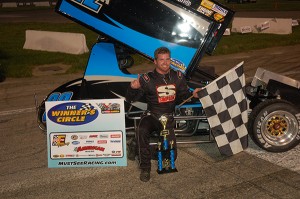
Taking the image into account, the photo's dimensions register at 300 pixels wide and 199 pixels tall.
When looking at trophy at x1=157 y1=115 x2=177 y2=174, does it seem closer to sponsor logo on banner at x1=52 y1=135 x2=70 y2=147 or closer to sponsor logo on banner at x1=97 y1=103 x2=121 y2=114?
sponsor logo on banner at x1=97 y1=103 x2=121 y2=114

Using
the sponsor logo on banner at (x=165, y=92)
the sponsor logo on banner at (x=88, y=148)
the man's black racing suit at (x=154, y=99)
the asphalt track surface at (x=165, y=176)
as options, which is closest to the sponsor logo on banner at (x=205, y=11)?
the man's black racing suit at (x=154, y=99)

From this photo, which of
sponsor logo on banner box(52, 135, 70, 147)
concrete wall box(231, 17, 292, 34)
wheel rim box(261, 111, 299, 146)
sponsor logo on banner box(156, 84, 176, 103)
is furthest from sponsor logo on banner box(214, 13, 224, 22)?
concrete wall box(231, 17, 292, 34)

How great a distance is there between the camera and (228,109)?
480 centimetres

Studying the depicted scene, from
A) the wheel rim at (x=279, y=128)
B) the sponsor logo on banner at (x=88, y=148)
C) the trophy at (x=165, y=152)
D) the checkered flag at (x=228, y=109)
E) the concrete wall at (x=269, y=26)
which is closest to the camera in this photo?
the trophy at (x=165, y=152)

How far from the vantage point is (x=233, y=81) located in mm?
4750

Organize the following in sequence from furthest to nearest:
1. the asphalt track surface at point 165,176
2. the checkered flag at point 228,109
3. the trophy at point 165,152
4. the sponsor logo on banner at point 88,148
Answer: the sponsor logo on banner at point 88,148 < the checkered flag at point 228,109 < the trophy at point 165,152 < the asphalt track surface at point 165,176

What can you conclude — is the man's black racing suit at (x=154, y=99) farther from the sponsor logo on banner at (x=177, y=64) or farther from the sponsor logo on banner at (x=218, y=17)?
the sponsor logo on banner at (x=218, y=17)

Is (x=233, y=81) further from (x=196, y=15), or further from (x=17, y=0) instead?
(x=17, y=0)

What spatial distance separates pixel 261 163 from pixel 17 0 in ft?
171

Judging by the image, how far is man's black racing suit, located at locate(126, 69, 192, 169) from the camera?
4602 millimetres

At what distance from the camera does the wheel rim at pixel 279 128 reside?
500 centimetres

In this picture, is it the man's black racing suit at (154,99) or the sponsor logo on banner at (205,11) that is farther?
the sponsor logo on banner at (205,11)

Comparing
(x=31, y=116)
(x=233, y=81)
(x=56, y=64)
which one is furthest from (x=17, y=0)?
(x=233, y=81)

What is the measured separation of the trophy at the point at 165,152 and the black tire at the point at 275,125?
1105 millimetres
